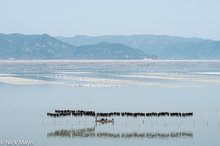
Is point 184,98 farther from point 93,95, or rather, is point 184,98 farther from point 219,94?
point 93,95

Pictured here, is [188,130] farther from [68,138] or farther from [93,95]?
[93,95]

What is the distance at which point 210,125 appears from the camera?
6475cm

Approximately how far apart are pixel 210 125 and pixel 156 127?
7428 mm

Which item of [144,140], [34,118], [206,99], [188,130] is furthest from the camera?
[206,99]

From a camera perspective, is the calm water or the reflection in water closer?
the calm water

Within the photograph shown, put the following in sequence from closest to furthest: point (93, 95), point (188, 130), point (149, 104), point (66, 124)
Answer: point (188, 130) → point (66, 124) → point (149, 104) → point (93, 95)

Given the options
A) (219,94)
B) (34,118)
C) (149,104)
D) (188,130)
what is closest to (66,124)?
(34,118)

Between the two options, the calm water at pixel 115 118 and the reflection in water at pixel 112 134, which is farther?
the reflection in water at pixel 112 134

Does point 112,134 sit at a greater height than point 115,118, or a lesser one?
lesser

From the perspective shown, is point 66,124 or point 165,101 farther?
point 165,101

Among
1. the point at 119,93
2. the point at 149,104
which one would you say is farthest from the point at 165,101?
the point at 119,93

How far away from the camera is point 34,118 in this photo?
71.0 metres

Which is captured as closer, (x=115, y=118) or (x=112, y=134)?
(x=112, y=134)

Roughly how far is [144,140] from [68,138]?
9067 millimetres
